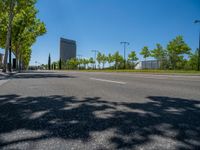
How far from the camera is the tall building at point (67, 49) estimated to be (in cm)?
15418

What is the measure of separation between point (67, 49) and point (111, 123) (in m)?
159

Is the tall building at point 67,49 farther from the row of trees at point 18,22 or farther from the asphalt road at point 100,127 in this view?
the asphalt road at point 100,127

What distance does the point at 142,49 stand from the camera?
198 feet

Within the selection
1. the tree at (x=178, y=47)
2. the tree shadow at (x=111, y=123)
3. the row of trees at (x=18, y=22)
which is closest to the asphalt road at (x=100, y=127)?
the tree shadow at (x=111, y=123)

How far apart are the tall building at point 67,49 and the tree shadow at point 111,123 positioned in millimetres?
151381

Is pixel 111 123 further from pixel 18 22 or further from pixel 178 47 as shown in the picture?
pixel 178 47

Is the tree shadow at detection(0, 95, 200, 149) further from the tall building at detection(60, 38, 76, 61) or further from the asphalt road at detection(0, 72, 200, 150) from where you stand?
the tall building at detection(60, 38, 76, 61)

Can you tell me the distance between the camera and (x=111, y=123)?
9.34ft

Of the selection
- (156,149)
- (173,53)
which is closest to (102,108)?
(156,149)

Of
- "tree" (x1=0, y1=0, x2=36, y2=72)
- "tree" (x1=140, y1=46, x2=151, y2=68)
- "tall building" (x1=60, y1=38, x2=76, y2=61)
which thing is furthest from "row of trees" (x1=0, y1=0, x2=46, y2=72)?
"tall building" (x1=60, y1=38, x2=76, y2=61)

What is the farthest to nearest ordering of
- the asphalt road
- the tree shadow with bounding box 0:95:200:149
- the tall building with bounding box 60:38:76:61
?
1. the tall building with bounding box 60:38:76:61
2. the tree shadow with bounding box 0:95:200:149
3. the asphalt road

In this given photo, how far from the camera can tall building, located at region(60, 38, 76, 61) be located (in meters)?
154

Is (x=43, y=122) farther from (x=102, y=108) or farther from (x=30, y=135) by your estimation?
(x=102, y=108)

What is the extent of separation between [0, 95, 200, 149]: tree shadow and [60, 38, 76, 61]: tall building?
151 metres
